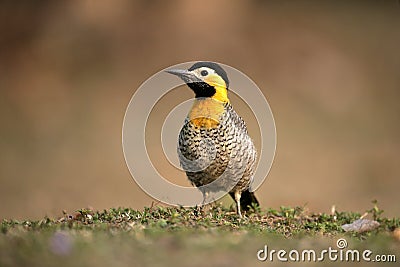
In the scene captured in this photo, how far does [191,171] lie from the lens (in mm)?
6625

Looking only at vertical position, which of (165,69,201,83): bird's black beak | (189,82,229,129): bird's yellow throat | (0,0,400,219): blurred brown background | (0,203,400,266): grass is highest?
(0,0,400,219): blurred brown background

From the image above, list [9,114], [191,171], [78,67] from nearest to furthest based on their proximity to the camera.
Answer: [191,171] < [9,114] < [78,67]

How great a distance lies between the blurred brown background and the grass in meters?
6.97

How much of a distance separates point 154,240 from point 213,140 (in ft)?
7.93

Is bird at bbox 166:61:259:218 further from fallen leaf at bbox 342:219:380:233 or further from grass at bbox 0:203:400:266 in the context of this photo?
fallen leaf at bbox 342:219:380:233

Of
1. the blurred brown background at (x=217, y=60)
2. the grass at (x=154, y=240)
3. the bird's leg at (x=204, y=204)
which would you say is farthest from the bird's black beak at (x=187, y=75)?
the blurred brown background at (x=217, y=60)

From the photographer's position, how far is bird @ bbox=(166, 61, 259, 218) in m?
6.45

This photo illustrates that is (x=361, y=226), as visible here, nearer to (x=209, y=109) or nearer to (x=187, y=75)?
(x=209, y=109)

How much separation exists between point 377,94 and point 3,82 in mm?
8677

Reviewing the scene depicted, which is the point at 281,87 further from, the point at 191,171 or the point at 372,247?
the point at 372,247

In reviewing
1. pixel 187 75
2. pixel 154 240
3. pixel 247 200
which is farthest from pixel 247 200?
pixel 154 240

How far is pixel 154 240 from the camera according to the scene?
4.14 meters

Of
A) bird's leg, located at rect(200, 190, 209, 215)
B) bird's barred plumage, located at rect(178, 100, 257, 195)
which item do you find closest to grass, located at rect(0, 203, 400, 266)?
bird's leg, located at rect(200, 190, 209, 215)

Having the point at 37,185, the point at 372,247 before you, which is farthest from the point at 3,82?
the point at 372,247
